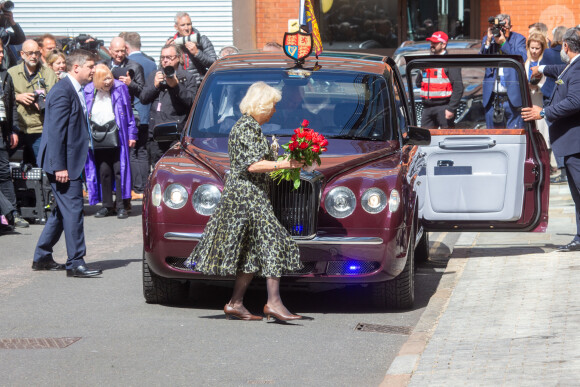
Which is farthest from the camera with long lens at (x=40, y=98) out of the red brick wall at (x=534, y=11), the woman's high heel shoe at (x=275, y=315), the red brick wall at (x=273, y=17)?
the red brick wall at (x=534, y=11)

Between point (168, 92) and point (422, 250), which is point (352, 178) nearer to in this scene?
point (422, 250)

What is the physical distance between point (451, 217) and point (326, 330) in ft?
9.43

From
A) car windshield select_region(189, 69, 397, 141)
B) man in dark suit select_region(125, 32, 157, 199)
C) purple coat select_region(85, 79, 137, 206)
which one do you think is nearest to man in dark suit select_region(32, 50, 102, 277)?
car windshield select_region(189, 69, 397, 141)

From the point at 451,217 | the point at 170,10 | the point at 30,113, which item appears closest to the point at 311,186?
the point at 451,217

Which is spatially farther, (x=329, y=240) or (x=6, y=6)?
(x=6, y=6)

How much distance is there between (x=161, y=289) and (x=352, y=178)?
1.72m

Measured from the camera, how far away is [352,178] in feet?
25.6

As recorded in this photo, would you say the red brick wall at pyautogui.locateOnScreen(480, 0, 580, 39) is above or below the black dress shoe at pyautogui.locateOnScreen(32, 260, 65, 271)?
above

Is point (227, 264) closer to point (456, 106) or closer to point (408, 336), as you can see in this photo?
point (408, 336)

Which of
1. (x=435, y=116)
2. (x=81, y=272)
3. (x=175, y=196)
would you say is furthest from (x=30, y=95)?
(x=175, y=196)

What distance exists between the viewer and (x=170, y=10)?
23578 millimetres

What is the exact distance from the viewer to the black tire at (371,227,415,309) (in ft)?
26.5

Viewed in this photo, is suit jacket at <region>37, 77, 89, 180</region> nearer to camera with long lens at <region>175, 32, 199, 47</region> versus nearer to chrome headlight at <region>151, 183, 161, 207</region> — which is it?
chrome headlight at <region>151, 183, 161, 207</region>

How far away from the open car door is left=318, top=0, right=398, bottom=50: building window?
653 inches
